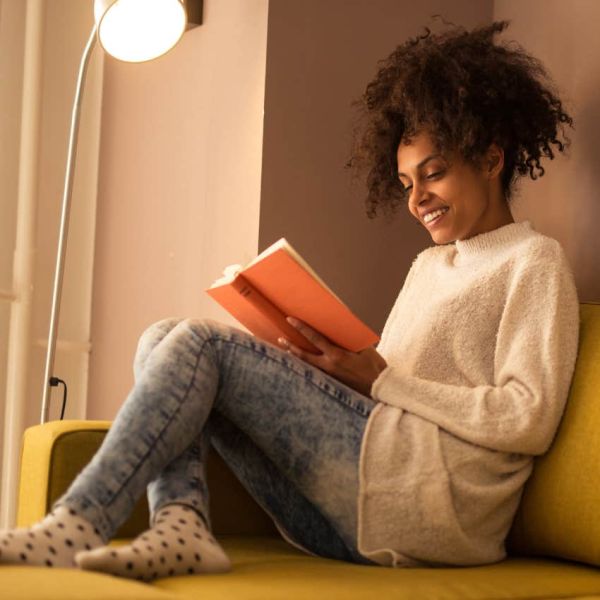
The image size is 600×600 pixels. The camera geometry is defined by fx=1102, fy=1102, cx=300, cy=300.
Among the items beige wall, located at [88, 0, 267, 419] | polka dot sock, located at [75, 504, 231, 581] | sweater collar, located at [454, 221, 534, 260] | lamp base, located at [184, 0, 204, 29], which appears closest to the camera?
Answer: polka dot sock, located at [75, 504, 231, 581]

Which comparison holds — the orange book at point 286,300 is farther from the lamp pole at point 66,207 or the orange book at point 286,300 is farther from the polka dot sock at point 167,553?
the lamp pole at point 66,207

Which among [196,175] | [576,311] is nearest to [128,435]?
[576,311]

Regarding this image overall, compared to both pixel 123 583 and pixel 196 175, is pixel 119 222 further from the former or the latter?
pixel 123 583

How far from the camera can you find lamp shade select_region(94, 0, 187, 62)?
2475 mm

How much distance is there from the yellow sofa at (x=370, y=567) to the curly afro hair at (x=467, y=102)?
393 millimetres

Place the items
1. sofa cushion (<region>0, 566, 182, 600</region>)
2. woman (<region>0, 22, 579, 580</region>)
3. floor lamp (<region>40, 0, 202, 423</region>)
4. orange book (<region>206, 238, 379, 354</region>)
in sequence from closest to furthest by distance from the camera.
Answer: sofa cushion (<region>0, 566, 182, 600</region>), woman (<region>0, 22, 579, 580</region>), orange book (<region>206, 238, 379, 354</region>), floor lamp (<region>40, 0, 202, 423</region>)

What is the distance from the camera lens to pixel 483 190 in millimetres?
2154

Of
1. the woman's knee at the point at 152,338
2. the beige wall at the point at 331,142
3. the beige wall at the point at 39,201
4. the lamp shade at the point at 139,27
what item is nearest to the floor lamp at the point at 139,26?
the lamp shade at the point at 139,27

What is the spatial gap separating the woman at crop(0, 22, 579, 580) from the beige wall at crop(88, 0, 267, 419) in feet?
1.73

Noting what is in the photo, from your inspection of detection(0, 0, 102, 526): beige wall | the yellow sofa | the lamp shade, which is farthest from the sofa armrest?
detection(0, 0, 102, 526): beige wall

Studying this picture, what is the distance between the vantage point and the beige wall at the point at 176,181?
102 inches

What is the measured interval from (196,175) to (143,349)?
0.99 m

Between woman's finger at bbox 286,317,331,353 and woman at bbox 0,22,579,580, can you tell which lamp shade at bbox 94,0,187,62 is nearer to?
woman at bbox 0,22,579,580

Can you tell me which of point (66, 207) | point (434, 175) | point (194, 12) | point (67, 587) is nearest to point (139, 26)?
point (194, 12)
